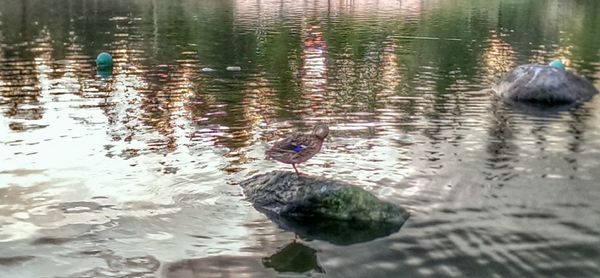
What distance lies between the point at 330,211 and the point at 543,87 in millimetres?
16396

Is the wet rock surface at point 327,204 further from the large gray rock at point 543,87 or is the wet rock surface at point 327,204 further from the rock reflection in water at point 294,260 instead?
the large gray rock at point 543,87

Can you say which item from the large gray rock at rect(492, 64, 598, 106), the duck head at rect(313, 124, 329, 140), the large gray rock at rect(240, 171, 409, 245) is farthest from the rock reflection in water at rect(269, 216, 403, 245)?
the large gray rock at rect(492, 64, 598, 106)

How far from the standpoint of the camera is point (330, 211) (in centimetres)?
1275

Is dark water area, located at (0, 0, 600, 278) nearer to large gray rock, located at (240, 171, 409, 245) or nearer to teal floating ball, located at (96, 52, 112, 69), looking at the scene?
large gray rock, located at (240, 171, 409, 245)

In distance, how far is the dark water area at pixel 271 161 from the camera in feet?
36.8

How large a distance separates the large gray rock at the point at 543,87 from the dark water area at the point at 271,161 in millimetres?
1133

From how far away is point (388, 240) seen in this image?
1188 cm

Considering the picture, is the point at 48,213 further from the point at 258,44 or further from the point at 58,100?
the point at 258,44

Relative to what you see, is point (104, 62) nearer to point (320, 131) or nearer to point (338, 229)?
point (320, 131)

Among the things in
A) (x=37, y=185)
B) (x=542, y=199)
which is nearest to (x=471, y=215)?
(x=542, y=199)

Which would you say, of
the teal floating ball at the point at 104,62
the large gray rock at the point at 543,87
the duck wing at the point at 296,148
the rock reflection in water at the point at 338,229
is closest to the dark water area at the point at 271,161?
the rock reflection in water at the point at 338,229

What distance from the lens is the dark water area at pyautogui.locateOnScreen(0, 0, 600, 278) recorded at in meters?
11.2

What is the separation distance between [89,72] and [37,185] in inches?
761

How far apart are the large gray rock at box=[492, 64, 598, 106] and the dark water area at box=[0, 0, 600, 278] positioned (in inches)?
44.6
